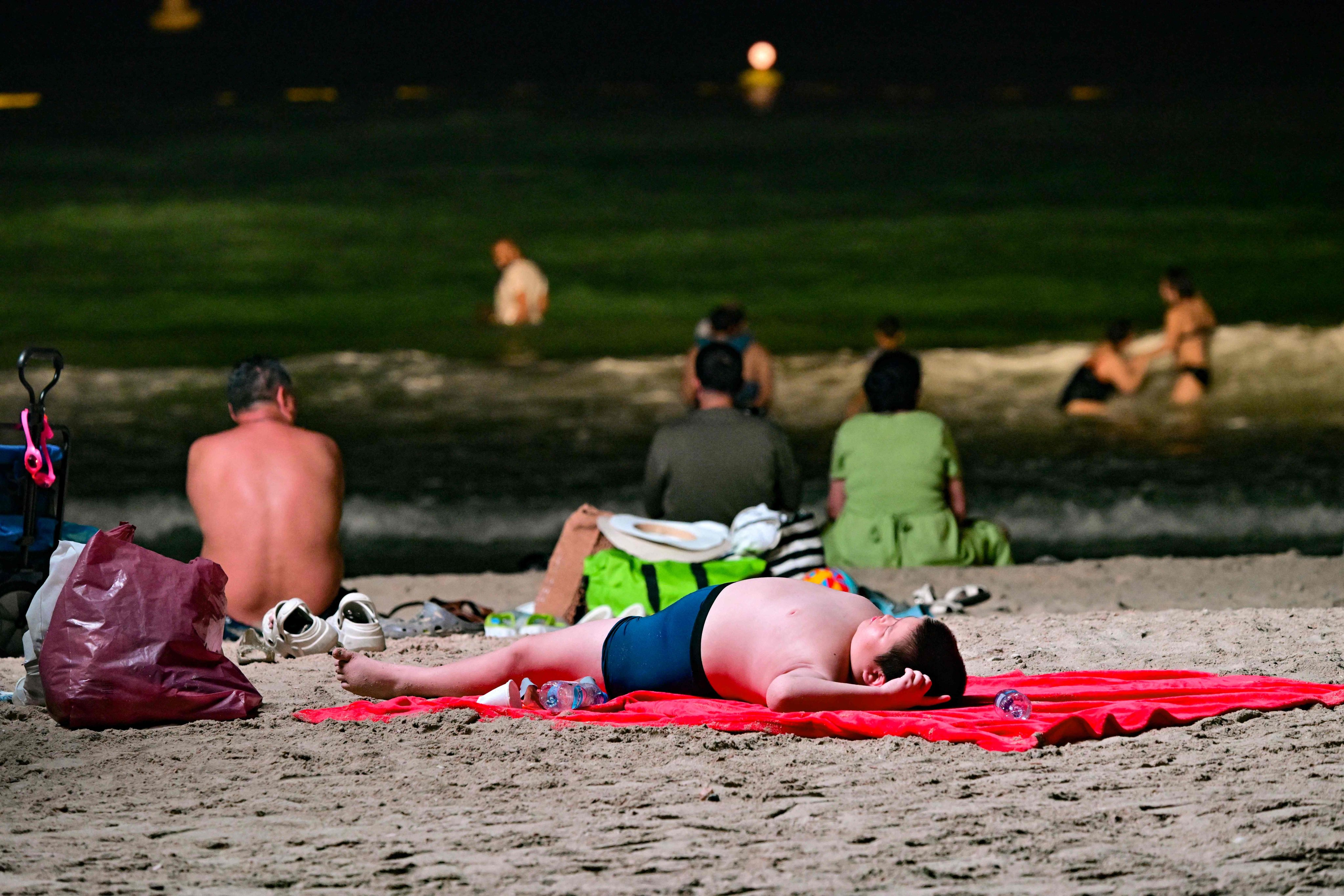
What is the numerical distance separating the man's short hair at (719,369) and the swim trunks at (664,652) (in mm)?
1734

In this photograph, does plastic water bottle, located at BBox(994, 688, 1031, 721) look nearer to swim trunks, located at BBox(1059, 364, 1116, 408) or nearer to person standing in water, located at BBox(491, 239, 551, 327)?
swim trunks, located at BBox(1059, 364, 1116, 408)

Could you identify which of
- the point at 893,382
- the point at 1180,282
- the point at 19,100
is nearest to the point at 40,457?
the point at 893,382

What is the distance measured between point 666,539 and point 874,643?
54.9 inches

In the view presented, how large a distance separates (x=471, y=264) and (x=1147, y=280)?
10549 millimetres

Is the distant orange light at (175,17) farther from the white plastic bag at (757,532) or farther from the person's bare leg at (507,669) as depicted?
the person's bare leg at (507,669)

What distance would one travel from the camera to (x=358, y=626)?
3.77m

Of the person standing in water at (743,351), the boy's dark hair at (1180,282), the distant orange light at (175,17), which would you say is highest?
the distant orange light at (175,17)

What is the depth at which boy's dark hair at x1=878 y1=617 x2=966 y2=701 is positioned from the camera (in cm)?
270

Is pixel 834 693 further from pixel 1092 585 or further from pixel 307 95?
pixel 307 95

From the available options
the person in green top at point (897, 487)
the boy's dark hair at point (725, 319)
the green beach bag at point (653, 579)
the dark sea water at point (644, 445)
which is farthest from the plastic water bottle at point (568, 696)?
the dark sea water at point (644, 445)

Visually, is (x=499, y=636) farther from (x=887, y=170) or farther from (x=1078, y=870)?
(x=887, y=170)

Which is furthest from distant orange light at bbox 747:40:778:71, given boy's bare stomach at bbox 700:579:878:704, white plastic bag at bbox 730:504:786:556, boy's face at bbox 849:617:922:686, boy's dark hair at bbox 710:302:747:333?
boy's face at bbox 849:617:922:686

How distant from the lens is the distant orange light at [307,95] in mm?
20578

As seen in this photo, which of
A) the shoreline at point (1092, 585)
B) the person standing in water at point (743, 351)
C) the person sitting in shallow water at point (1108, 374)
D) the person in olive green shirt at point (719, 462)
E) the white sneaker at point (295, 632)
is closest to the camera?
the white sneaker at point (295, 632)
